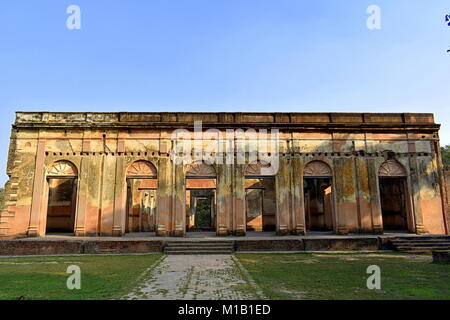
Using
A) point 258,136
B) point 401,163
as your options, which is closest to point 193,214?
point 258,136

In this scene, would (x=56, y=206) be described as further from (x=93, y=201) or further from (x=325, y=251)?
(x=325, y=251)

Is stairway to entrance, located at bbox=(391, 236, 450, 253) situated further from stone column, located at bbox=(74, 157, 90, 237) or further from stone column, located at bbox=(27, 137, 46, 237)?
stone column, located at bbox=(27, 137, 46, 237)

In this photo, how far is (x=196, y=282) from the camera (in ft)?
22.9

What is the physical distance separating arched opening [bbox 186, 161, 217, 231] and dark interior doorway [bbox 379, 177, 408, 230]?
1144 cm

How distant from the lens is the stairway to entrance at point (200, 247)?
12.3 metres

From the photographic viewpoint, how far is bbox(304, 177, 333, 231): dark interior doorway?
816 inches

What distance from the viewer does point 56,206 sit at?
20.3m

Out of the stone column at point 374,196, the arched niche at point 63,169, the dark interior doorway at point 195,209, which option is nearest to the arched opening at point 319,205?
the stone column at point 374,196

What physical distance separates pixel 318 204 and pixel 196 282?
1661cm

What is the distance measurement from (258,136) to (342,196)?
524 cm

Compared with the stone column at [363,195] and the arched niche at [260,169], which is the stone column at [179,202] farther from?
the stone column at [363,195]

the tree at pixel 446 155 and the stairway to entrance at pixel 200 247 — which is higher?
the tree at pixel 446 155

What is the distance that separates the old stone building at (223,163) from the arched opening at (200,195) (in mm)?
103

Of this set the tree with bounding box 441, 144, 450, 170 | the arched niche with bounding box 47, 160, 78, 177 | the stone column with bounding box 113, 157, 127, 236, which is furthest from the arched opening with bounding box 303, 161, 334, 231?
the tree with bounding box 441, 144, 450, 170
